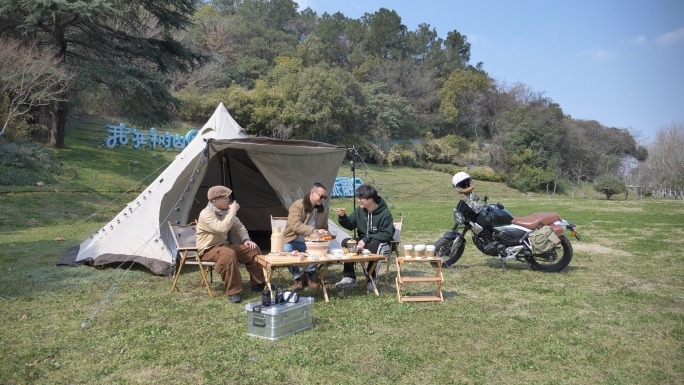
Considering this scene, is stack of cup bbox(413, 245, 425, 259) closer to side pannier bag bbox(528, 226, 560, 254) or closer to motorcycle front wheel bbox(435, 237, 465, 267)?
motorcycle front wheel bbox(435, 237, 465, 267)

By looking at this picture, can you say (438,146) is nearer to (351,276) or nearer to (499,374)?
(351,276)

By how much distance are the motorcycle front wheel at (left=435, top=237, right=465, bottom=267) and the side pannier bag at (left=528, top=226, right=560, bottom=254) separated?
840 mm

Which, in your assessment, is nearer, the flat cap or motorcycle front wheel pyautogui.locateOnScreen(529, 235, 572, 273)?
the flat cap

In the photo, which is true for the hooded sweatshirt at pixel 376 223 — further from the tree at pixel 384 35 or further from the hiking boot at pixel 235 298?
the tree at pixel 384 35

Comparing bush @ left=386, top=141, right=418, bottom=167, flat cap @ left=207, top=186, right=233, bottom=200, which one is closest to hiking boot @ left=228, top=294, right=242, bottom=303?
flat cap @ left=207, top=186, right=233, bottom=200

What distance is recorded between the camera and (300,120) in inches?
1012

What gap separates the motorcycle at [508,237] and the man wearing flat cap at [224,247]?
2.45 m

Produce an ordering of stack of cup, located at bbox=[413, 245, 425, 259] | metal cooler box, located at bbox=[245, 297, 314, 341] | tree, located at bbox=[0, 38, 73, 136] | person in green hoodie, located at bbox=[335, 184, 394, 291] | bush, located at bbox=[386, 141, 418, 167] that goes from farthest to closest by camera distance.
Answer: bush, located at bbox=[386, 141, 418, 167] < tree, located at bbox=[0, 38, 73, 136] < person in green hoodie, located at bbox=[335, 184, 394, 291] < stack of cup, located at bbox=[413, 245, 425, 259] < metal cooler box, located at bbox=[245, 297, 314, 341]

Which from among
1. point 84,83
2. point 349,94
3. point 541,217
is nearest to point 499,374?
point 541,217

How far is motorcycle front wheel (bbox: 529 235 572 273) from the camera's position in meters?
6.29

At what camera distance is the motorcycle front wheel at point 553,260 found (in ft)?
20.6

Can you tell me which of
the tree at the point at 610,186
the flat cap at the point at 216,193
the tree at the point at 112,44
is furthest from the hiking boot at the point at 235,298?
the tree at the point at 610,186

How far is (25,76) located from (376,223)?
43.2 ft

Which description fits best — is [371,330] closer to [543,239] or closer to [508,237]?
[508,237]
